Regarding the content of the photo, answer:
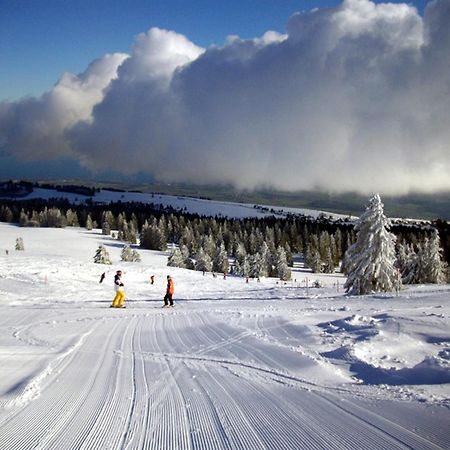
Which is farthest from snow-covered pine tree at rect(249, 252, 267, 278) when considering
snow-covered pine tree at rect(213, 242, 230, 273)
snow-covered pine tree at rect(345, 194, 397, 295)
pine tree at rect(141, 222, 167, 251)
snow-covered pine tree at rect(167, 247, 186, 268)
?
snow-covered pine tree at rect(345, 194, 397, 295)

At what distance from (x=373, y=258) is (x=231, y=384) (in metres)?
24.5

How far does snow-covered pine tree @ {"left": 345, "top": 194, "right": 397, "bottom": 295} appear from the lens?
28.2 metres

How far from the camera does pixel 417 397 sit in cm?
533

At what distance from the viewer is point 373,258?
2831cm

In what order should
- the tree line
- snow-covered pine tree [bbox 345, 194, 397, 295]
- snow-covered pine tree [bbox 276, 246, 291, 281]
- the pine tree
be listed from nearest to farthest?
snow-covered pine tree [bbox 345, 194, 397, 295], snow-covered pine tree [bbox 276, 246, 291, 281], the tree line, the pine tree

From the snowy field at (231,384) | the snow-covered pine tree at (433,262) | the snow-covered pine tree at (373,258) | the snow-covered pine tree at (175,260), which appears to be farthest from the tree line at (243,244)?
the snowy field at (231,384)

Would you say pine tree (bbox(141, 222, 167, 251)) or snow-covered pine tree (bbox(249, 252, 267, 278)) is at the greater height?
pine tree (bbox(141, 222, 167, 251))

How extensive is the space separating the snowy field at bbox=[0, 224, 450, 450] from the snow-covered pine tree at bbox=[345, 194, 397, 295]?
17.7 meters

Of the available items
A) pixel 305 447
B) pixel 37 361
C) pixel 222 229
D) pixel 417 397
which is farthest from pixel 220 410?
pixel 222 229

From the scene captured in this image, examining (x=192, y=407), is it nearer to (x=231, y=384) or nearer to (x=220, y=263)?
(x=231, y=384)

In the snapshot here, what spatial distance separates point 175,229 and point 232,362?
133436 mm

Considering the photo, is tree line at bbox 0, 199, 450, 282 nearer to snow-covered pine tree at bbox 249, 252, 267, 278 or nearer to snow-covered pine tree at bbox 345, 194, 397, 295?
snow-covered pine tree at bbox 249, 252, 267, 278

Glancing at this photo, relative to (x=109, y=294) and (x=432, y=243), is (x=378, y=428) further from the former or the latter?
(x=432, y=243)

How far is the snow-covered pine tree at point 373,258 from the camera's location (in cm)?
2820
